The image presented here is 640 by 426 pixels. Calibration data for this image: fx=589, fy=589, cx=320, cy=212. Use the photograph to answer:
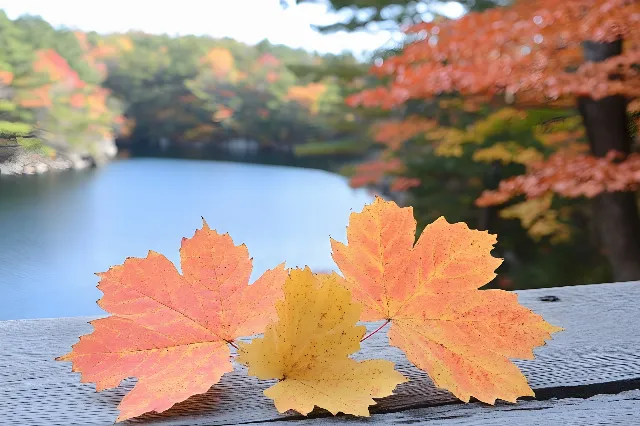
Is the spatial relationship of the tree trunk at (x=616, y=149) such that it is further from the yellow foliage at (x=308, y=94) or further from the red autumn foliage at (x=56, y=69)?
the yellow foliage at (x=308, y=94)

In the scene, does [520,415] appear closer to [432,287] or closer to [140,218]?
[432,287]

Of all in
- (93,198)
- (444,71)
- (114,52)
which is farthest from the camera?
(114,52)

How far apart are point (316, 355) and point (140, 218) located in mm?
4103

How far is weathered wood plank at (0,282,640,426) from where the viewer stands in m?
0.19

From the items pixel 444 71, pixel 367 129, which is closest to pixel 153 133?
pixel 367 129

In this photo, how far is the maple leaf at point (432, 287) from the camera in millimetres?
196

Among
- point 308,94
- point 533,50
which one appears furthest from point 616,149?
point 308,94

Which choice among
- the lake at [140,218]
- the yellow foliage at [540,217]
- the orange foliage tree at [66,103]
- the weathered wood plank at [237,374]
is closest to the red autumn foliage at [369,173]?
the lake at [140,218]

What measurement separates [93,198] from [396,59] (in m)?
2.14

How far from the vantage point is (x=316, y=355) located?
0.18 metres

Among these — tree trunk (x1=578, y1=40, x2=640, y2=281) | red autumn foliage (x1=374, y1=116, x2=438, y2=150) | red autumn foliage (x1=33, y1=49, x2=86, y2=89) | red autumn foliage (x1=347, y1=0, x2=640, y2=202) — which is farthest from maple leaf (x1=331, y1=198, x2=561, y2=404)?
red autumn foliage (x1=374, y1=116, x2=438, y2=150)

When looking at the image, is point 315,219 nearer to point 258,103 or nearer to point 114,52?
point 258,103

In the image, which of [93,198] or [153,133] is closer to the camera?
[93,198]

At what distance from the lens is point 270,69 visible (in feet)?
15.1
